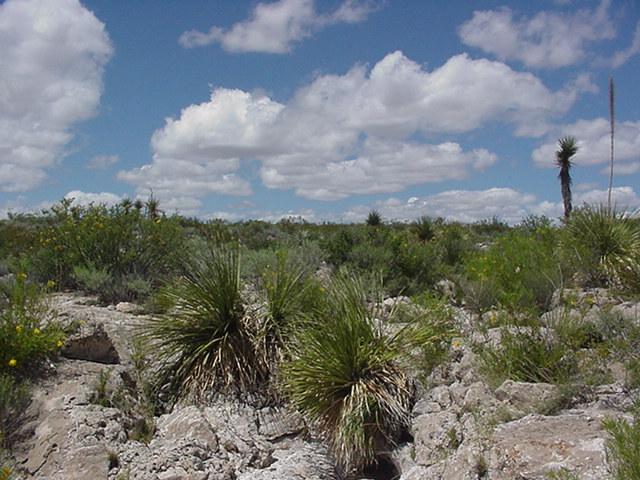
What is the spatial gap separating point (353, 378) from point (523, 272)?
454 cm

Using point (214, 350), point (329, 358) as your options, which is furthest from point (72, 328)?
point (329, 358)

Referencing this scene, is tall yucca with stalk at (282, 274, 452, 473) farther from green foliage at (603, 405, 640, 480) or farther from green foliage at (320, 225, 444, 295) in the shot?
green foliage at (320, 225, 444, 295)

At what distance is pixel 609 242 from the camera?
10.7m

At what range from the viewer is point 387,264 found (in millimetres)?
13000

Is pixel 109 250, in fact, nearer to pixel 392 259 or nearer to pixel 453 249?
pixel 392 259

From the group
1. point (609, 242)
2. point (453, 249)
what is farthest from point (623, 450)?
→ point (453, 249)

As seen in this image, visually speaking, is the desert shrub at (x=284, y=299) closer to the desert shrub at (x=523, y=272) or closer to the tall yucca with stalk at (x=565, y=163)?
the desert shrub at (x=523, y=272)

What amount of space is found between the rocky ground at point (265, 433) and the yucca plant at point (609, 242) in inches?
108

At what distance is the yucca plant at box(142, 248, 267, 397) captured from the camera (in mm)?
7238

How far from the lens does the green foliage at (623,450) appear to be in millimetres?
3744

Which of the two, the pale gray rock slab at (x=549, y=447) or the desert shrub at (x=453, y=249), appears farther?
the desert shrub at (x=453, y=249)

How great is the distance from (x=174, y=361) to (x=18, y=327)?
183cm

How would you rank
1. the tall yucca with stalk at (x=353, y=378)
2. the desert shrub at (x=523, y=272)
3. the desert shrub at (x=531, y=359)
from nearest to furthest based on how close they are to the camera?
the desert shrub at (x=531, y=359)
the tall yucca with stalk at (x=353, y=378)
the desert shrub at (x=523, y=272)

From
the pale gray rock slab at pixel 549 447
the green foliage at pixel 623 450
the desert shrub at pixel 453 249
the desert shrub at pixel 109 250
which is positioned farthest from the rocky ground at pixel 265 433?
the desert shrub at pixel 453 249
